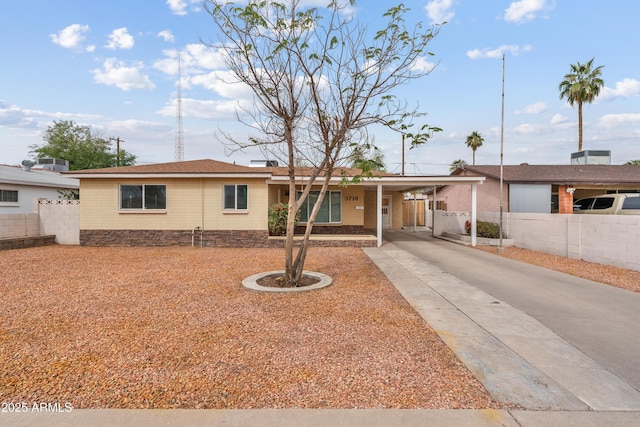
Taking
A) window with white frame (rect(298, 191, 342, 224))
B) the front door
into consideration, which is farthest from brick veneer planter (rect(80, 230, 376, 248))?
the front door

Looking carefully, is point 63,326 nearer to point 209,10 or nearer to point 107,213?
point 209,10

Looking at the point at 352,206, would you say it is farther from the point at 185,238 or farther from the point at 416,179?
the point at 185,238

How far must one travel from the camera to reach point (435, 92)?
823 cm

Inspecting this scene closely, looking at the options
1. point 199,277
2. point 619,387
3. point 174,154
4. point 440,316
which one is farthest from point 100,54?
point 174,154

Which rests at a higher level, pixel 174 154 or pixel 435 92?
pixel 174 154

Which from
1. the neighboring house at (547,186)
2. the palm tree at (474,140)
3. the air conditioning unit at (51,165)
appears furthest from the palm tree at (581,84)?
the air conditioning unit at (51,165)

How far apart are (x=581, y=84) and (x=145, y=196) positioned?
32.0 meters

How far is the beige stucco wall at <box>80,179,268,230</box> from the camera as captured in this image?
13055 mm

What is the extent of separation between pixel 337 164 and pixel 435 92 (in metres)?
3.27

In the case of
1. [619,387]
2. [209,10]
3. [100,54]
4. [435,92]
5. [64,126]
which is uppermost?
[64,126]

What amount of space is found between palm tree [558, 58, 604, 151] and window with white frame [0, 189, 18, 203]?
38.0m

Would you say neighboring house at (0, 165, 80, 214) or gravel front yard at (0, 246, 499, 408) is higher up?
neighboring house at (0, 165, 80, 214)

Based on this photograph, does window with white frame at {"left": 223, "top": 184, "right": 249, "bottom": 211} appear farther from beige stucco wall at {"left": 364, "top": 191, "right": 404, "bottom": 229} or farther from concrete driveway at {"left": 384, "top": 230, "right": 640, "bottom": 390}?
beige stucco wall at {"left": 364, "top": 191, "right": 404, "bottom": 229}

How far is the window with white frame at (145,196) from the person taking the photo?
1310cm
